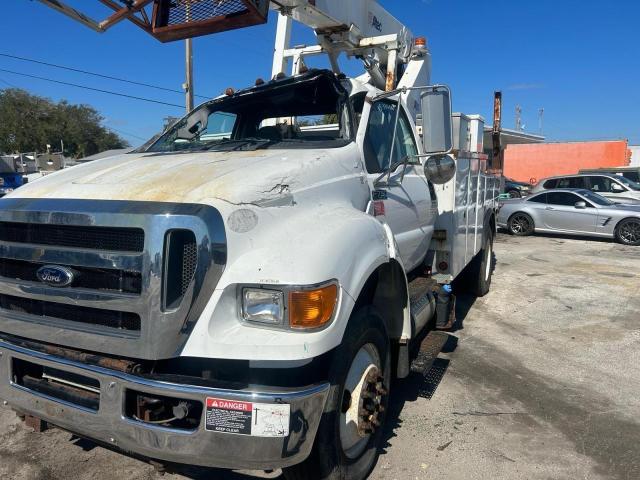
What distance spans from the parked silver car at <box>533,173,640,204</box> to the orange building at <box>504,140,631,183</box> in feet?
79.3

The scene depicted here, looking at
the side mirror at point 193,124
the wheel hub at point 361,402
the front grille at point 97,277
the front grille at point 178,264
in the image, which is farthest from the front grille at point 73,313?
the side mirror at point 193,124

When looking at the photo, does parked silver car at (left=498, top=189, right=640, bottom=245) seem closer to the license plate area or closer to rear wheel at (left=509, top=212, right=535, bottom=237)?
rear wheel at (left=509, top=212, right=535, bottom=237)

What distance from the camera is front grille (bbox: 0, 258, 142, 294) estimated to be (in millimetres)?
2236

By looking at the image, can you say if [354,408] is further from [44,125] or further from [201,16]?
[44,125]

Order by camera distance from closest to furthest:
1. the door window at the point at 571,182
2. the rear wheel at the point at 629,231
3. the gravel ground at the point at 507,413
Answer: the gravel ground at the point at 507,413 < the rear wheel at the point at 629,231 < the door window at the point at 571,182

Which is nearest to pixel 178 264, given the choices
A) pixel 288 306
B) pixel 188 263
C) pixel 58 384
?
pixel 188 263

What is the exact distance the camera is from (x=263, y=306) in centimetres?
222

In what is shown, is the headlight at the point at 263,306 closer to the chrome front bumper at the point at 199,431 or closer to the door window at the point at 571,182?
the chrome front bumper at the point at 199,431

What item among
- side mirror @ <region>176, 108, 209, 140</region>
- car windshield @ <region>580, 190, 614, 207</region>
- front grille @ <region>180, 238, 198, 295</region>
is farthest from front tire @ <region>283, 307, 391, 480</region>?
car windshield @ <region>580, 190, 614, 207</region>

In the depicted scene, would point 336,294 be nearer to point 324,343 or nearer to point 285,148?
point 324,343

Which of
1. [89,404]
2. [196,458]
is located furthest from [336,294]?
[89,404]

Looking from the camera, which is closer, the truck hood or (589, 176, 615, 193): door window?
the truck hood

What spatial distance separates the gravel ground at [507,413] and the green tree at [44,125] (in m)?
53.1

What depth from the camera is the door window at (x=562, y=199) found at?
1404 centimetres
